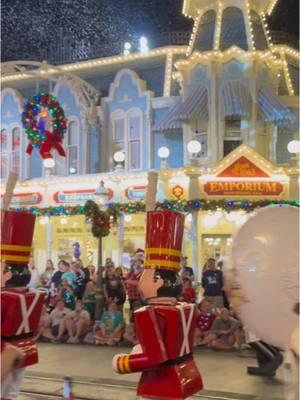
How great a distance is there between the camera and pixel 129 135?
66.9 feet

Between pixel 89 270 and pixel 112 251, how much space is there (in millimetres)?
5902

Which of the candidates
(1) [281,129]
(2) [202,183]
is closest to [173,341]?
(2) [202,183]

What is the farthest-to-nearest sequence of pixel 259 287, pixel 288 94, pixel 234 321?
pixel 288 94, pixel 234 321, pixel 259 287

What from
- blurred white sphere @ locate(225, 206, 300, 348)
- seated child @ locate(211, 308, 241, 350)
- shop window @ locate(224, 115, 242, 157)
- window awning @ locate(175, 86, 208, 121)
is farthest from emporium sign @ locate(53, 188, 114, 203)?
blurred white sphere @ locate(225, 206, 300, 348)

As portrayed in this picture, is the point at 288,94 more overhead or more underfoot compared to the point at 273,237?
more overhead

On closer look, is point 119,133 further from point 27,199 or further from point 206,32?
point 206,32

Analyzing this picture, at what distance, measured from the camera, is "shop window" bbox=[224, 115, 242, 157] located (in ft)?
60.6

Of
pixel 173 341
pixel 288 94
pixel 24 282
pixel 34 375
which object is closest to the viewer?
pixel 173 341

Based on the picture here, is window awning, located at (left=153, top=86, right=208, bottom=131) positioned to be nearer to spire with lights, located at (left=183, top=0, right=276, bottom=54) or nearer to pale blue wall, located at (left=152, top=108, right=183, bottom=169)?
pale blue wall, located at (left=152, top=108, right=183, bottom=169)

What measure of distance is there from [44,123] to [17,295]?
1068 cm

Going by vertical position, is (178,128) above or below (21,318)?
above

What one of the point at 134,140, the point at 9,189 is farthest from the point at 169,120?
the point at 9,189

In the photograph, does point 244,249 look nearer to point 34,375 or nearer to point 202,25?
point 34,375

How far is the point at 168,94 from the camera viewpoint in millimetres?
19844
